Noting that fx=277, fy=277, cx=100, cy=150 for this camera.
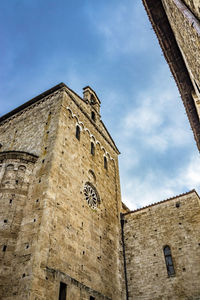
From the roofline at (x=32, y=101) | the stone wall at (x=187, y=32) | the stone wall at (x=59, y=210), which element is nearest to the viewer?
the stone wall at (x=187, y=32)

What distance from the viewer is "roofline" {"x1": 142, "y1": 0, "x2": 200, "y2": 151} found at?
9617 millimetres

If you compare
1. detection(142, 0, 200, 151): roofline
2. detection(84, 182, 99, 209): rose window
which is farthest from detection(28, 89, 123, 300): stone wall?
detection(142, 0, 200, 151): roofline

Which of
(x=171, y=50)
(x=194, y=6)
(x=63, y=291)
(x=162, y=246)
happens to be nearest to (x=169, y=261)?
(x=162, y=246)

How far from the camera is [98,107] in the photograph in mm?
22125

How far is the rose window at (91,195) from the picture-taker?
15.0m

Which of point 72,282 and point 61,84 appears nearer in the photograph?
point 72,282

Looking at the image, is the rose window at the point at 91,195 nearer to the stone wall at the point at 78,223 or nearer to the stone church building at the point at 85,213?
the stone church building at the point at 85,213

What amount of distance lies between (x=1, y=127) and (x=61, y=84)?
5407 mm

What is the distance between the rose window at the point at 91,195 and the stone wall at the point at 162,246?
298 centimetres

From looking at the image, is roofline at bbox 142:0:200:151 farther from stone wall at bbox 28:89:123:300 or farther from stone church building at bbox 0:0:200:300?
stone wall at bbox 28:89:123:300

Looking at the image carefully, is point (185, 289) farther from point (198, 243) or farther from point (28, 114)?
point (28, 114)

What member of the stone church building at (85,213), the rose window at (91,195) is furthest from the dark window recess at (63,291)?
the rose window at (91,195)

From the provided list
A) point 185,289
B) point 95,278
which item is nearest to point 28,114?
point 95,278

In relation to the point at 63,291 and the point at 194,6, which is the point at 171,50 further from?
the point at 63,291
